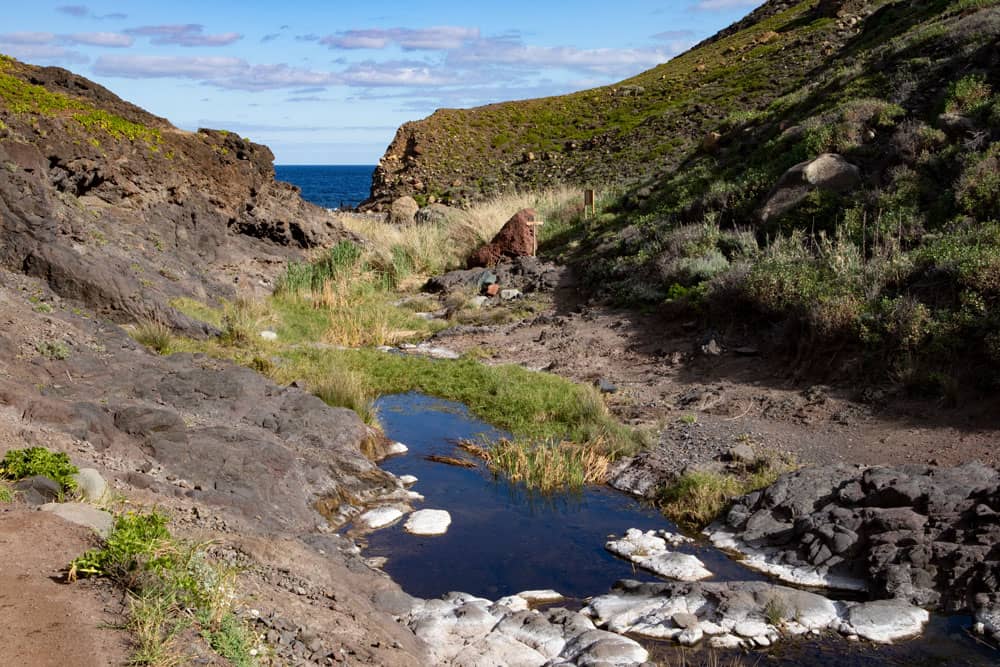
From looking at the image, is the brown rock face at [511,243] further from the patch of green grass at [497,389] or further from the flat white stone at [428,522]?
the flat white stone at [428,522]

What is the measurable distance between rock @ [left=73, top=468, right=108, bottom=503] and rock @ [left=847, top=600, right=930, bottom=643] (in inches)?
184

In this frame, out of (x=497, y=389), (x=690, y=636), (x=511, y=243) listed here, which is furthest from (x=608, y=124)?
(x=690, y=636)

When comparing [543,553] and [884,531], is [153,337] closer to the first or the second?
[543,553]

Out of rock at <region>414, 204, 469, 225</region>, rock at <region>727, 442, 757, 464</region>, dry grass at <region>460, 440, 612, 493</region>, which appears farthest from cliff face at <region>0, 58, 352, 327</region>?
rock at <region>727, 442, 757, 464</region>

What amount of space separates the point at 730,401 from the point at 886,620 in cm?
474

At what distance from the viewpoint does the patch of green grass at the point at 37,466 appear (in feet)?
16.5

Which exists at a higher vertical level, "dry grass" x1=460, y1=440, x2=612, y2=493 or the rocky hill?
the rocky hill

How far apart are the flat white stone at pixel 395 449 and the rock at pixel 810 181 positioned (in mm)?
7890

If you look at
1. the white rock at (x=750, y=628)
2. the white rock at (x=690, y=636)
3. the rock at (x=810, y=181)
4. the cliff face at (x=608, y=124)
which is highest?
the cliff face at (x=608, y=124)

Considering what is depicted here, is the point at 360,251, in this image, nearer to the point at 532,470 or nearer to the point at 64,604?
the point at 532,470

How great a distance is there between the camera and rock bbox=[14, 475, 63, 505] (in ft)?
16.1

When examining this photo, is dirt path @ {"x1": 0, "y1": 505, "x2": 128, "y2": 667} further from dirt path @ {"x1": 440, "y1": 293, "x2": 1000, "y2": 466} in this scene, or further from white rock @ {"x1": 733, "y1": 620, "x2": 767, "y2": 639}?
dirt path @ {"x1": 440, "y1": 293, "x2": 1000, "y2": 466}

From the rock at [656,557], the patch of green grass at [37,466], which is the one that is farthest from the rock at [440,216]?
the patch of green grass at [37,466]

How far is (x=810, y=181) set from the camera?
46.6 feet
